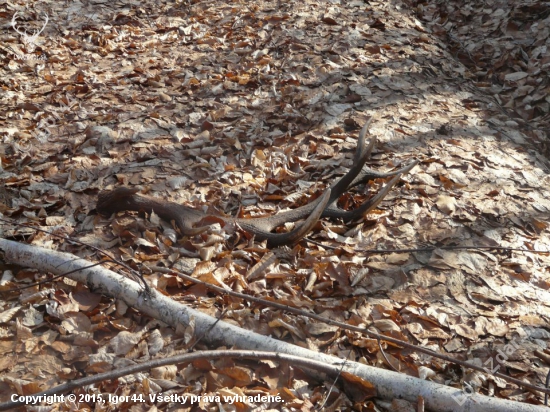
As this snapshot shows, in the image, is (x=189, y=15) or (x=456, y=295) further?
(x=189, y=15)

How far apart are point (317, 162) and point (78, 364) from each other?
2432mm

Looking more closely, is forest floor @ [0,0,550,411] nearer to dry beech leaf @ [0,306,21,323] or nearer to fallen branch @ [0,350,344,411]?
dry beech leaf @ [0,306,21,323]

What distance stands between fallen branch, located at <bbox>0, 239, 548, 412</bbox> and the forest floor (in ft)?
0.25

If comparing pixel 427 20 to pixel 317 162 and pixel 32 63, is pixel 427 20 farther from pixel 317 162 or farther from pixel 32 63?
pixel 32 63

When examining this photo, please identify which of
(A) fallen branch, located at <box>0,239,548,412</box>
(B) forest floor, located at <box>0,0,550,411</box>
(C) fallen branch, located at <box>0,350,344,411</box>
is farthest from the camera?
(B) forest floor, located at <box>0,0,550,411</box>

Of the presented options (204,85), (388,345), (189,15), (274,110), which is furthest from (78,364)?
(189,15)

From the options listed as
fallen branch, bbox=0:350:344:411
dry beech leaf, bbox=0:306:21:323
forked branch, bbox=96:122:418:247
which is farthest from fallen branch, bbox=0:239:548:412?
forked branch, bbox=96:122:418:247

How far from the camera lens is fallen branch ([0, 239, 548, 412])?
2273 millimetres

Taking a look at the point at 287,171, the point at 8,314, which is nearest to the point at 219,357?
the point at 8,314

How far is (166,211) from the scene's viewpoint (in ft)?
11.2

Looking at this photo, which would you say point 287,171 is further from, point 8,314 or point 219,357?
point 8,314

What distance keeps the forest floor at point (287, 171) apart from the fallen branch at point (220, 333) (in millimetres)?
77

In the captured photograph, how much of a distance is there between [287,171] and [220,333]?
1825 mm

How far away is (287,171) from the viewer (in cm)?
408
